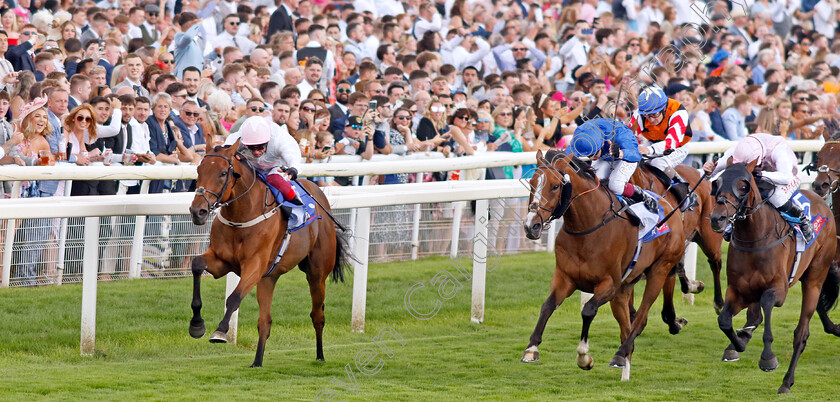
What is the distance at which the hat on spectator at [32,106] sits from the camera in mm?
7844

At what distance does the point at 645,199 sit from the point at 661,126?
910mm

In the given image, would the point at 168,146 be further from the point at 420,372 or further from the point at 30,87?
the point at 420,372

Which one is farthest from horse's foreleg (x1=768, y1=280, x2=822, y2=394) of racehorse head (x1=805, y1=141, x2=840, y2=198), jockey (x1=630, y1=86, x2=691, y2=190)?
jockey (x1=630, y1=86, x2=691, y2=190)

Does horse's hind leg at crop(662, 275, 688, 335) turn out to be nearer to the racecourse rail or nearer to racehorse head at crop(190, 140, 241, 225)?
the racecourse rail

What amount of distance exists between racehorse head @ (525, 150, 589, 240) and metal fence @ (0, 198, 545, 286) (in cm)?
240

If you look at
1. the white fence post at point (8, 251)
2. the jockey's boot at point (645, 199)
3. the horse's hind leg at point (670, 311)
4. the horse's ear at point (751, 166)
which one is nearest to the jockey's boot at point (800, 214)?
the horse's ear at point (751, 166)

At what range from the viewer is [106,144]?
8.41 metres

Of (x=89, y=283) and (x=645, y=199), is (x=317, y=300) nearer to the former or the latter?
(x=89, y=283)

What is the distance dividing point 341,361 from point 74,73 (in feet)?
14.7

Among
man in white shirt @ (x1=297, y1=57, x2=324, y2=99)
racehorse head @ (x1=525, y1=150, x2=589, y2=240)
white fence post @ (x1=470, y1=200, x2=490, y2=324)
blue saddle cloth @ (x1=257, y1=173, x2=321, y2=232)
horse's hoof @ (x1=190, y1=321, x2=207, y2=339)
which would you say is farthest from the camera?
man in white shirt @ (x1=297, y1=57, x2=324, y2=99)

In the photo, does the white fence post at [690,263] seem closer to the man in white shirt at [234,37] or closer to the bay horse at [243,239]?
the bay horse at [243,239]

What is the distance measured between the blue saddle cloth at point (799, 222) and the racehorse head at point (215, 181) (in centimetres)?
330

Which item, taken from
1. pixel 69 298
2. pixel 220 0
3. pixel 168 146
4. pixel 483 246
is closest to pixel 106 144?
pixel 168 146

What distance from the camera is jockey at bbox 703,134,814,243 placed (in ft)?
22.6
